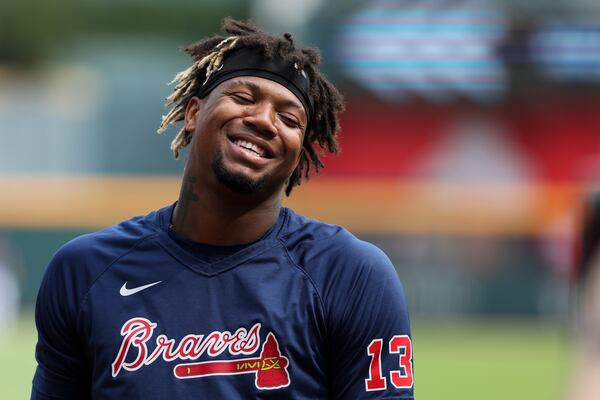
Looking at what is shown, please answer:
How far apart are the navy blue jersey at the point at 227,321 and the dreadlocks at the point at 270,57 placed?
1.21 ft

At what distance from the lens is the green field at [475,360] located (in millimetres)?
11656

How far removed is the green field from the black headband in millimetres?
7802

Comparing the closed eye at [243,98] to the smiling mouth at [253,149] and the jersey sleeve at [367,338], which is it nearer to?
the smiling mouth at [253,149]

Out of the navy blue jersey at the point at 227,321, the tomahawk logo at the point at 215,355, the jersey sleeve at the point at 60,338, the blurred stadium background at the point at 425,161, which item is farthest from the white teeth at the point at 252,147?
the blurred stadium background at the point at 425,161

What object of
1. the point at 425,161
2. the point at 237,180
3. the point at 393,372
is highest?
the point at 237,180

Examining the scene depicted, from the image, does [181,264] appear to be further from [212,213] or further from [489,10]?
[489,10]

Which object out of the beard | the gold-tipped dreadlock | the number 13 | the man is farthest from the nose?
the number 13

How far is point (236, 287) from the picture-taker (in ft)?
10.6

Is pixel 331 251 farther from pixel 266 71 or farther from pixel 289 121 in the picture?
pixel 266 71

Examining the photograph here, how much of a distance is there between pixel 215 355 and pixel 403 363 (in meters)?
0.51

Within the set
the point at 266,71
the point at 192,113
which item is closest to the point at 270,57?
the point at 266,71

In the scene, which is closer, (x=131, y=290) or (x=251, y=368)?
(x=251, y=368)

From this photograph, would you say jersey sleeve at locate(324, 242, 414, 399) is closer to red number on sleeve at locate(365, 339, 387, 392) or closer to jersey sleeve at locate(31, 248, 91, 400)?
red number on sleeve at locate(365, 339, 387, 392)

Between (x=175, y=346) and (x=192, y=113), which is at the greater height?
(x=192, y=113)
